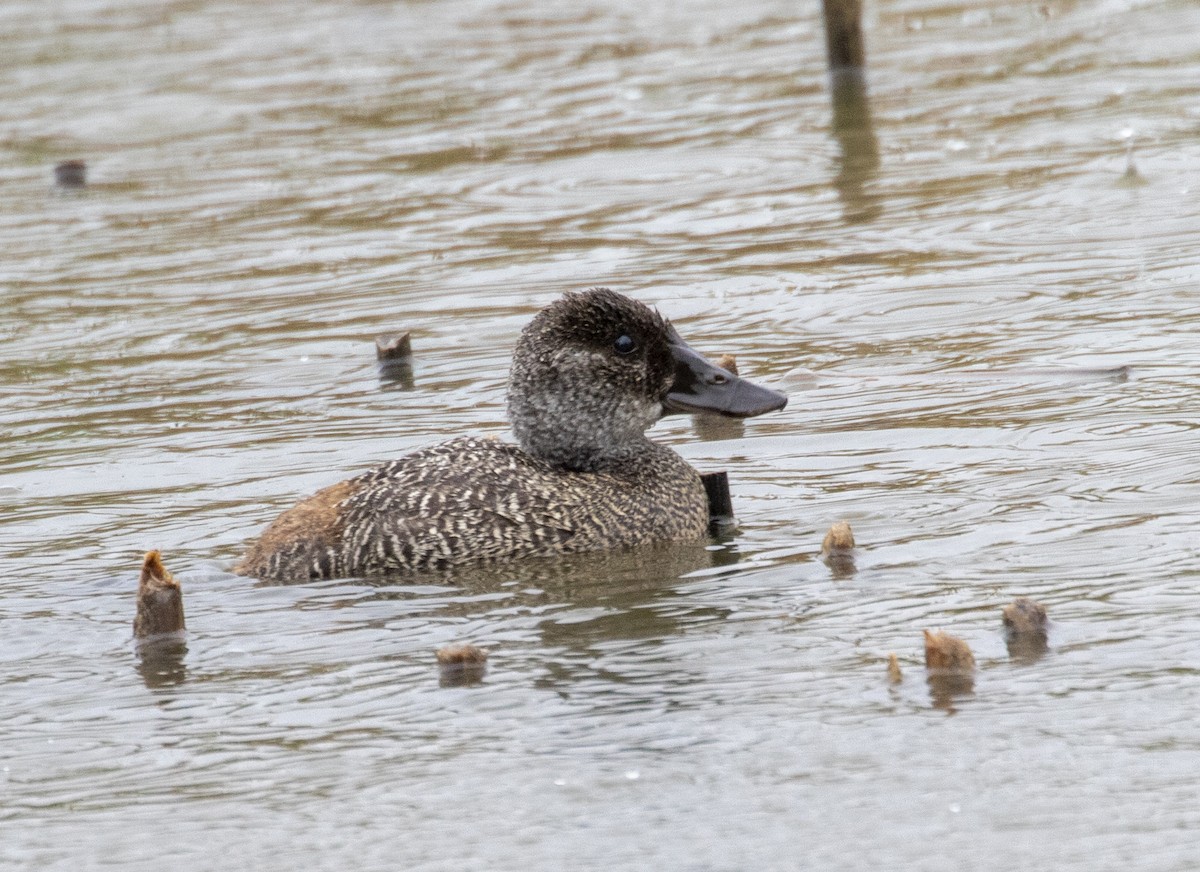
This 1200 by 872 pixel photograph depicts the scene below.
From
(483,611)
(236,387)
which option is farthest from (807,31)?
(483,611)

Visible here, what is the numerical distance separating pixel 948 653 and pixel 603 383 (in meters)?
2.46

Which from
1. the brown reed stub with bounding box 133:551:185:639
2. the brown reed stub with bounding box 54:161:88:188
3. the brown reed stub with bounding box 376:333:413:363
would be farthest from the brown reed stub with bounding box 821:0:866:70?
the brown reed stub with bounding box 133:551:185:639

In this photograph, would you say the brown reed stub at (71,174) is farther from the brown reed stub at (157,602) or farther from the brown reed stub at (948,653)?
the brown reed stub at (948,653)

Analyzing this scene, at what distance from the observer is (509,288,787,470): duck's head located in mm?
8766

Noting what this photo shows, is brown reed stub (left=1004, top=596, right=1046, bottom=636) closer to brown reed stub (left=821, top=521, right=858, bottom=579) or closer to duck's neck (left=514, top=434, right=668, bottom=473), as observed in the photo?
brown reed stub (left=821, top=521, right=858, bottom=579)

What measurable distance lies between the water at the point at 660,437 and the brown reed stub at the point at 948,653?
0.12 m

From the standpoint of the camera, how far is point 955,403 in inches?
407

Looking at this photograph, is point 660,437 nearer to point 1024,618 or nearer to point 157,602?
point 157,602

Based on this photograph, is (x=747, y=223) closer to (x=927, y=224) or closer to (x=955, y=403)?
(x=927, y=224)

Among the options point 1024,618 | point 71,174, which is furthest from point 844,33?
point 1024,618

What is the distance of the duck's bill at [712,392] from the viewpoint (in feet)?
29.3

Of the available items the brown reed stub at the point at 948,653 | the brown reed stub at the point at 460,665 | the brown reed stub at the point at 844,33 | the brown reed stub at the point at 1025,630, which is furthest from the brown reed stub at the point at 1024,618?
the brown reed stub at the point at 844,33

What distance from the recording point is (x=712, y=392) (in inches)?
354

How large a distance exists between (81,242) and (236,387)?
A: 4.55 m
